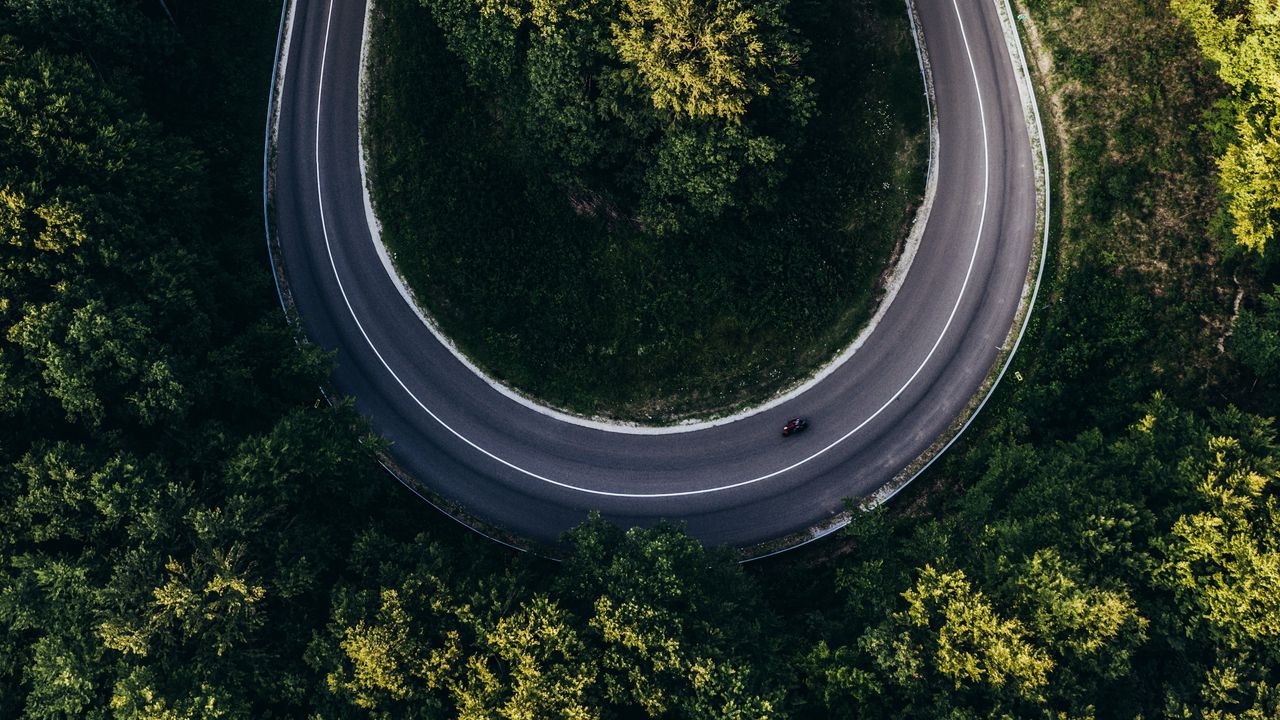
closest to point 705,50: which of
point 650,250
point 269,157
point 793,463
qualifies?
point 650,250

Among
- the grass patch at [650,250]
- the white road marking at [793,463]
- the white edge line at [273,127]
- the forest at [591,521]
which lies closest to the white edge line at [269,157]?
the white edge line at [273,127]

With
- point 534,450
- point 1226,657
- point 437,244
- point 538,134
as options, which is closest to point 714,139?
point 538,134

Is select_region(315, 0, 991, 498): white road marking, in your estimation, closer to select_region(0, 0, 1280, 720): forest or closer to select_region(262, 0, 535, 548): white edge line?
select_region(262, 0, 535, 548): white edge line

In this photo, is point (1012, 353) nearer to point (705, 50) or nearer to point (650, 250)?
point (650, 250)

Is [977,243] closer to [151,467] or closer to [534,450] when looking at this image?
[534,450]

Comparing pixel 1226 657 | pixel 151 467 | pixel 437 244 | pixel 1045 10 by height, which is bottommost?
pixel 1226 657
